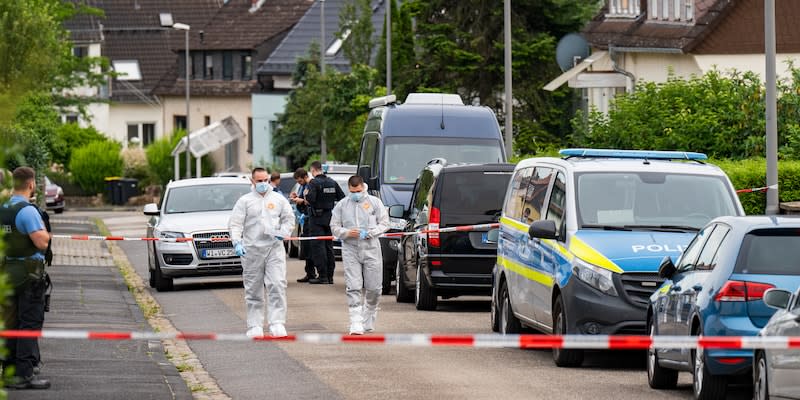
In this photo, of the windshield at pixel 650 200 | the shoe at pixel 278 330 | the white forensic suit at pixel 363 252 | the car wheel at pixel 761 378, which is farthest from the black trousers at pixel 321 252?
the car wheel at pixel 761 378

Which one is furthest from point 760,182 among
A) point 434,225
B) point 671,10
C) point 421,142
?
point 671,10

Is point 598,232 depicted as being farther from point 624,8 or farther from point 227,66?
point 227,66

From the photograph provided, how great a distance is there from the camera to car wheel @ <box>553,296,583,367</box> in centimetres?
1459

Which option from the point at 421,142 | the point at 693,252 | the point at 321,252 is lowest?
the point at 321,252

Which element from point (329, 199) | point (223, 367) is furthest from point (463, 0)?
point (223, 367)

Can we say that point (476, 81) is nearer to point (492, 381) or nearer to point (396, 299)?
point (396, 299)

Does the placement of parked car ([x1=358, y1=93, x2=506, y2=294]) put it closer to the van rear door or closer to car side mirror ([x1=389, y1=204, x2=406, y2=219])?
car side mirror ([x1=389, y1=204, x2=406, y2=219])

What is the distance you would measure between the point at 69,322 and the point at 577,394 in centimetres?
888

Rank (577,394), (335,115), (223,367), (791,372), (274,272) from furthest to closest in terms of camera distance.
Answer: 1. (335,115)
2. (274,272)
3. (223,367)
4. (577,394)
5. (791,372)

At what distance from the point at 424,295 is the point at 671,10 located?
927 inches

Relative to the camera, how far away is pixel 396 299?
23438 millimetres

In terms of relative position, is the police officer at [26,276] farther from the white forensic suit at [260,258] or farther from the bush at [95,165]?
the bush at [95,165]

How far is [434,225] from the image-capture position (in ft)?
69.3

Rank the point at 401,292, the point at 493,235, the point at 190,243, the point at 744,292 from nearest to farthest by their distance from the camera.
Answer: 1. the point at 744,292
2. the point at 493,235
3. the point at 401,292
4. the point at 190,243
